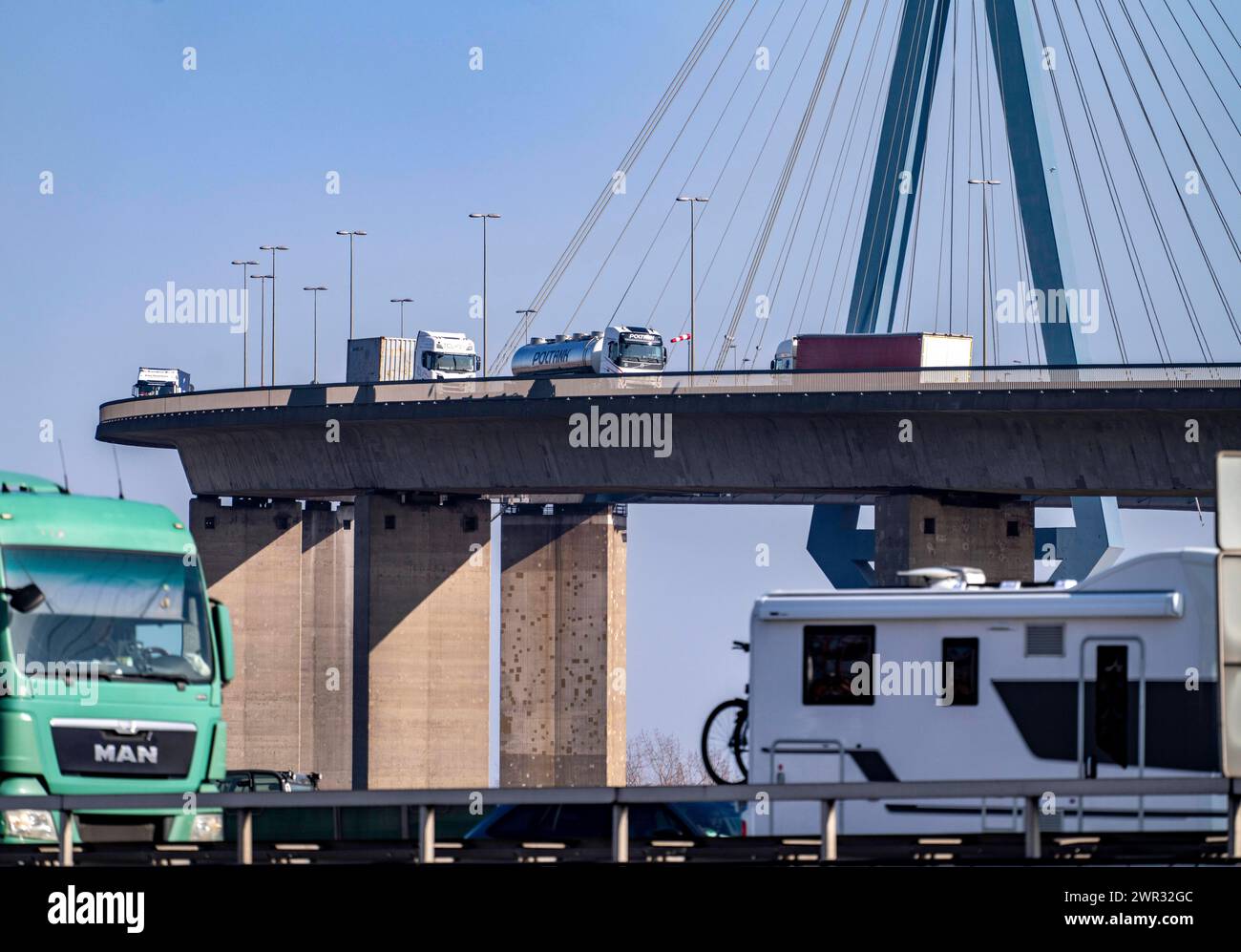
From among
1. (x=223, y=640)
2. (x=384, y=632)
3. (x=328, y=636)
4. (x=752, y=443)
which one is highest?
(x=752, y=443)

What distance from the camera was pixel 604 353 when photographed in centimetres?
6981

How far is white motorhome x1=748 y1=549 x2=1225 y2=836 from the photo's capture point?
2027 cm

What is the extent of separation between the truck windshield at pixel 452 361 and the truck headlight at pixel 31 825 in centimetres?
6200

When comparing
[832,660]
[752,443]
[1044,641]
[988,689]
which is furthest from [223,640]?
[752,443]

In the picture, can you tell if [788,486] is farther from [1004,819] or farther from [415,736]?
[1004,819]

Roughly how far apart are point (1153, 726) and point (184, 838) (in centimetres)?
957

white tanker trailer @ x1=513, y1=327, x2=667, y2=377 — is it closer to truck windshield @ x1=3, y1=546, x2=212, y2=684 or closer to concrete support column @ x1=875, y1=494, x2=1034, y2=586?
concrete support column @ x1=875, y1=494, x2=1034, y2=586

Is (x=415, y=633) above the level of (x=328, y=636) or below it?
above

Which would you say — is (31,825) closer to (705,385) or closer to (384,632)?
(705,385)

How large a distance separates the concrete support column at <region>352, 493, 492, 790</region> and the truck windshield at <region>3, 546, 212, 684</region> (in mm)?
47468

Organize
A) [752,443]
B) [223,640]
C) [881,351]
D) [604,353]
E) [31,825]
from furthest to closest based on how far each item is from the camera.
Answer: [604,353] → [752,443] → [881,351] → [223,640] → [31,825]

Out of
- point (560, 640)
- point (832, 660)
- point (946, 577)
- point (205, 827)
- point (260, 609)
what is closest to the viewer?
point (205, 827)

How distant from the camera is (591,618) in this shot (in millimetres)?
Answer: 95062

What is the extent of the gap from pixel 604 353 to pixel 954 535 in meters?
17.8
